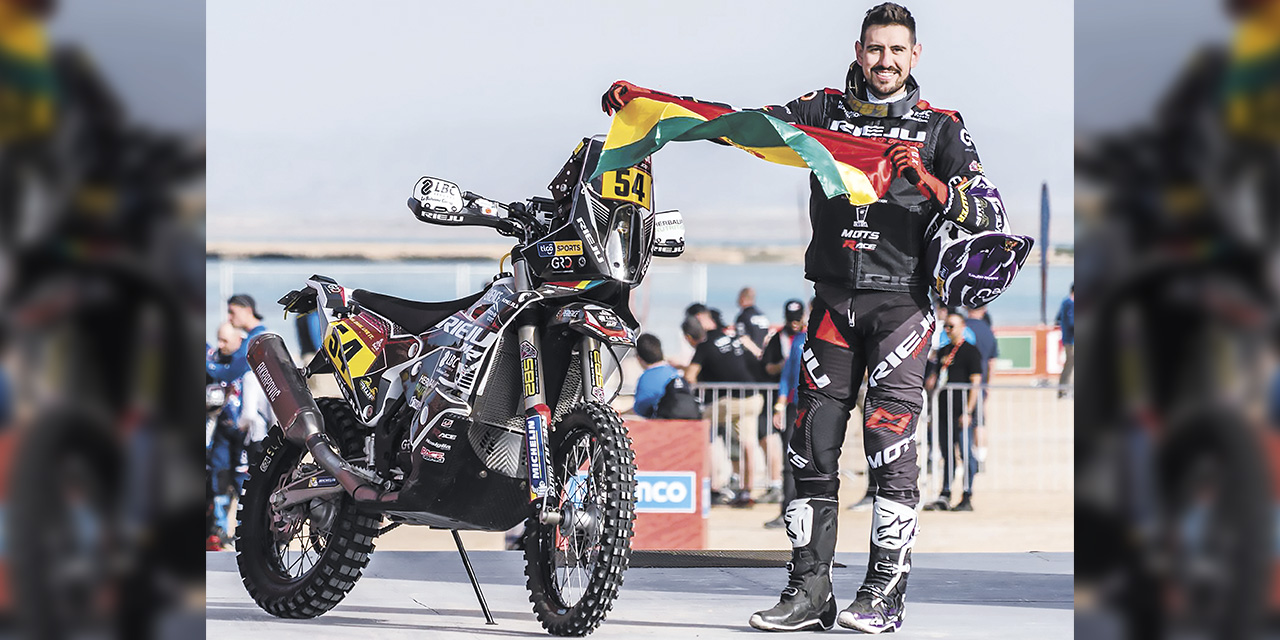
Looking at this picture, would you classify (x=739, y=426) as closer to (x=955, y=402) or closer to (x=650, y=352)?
(x=955, y=402)

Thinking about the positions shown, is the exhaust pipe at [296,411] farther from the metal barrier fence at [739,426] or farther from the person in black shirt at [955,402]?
the person in black shirt at [955,402]

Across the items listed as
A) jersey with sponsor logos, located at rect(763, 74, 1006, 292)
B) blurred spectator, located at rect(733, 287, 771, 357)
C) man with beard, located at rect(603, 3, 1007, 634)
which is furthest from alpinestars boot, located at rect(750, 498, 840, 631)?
blurred spectator, located at rect(733, 287, 771, 357)

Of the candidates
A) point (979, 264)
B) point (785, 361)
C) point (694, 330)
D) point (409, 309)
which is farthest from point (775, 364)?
point (979, 264)

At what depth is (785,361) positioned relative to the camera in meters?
13.2

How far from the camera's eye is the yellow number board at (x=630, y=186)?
5.42 meters

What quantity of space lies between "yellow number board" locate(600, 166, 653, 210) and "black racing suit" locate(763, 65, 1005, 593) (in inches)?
20.8

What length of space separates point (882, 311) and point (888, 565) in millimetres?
921

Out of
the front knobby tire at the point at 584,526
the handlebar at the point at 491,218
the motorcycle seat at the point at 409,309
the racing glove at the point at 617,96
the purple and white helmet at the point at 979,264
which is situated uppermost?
the racing glove at the point at 617,96

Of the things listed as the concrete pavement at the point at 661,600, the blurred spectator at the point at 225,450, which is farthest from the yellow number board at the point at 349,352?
the blurred spectator at the point at 225,450

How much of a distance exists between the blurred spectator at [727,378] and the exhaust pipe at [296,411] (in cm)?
818

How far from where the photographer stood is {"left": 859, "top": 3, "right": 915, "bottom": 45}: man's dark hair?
5363 mm

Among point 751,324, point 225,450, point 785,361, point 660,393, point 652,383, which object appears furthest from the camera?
point 751,324
